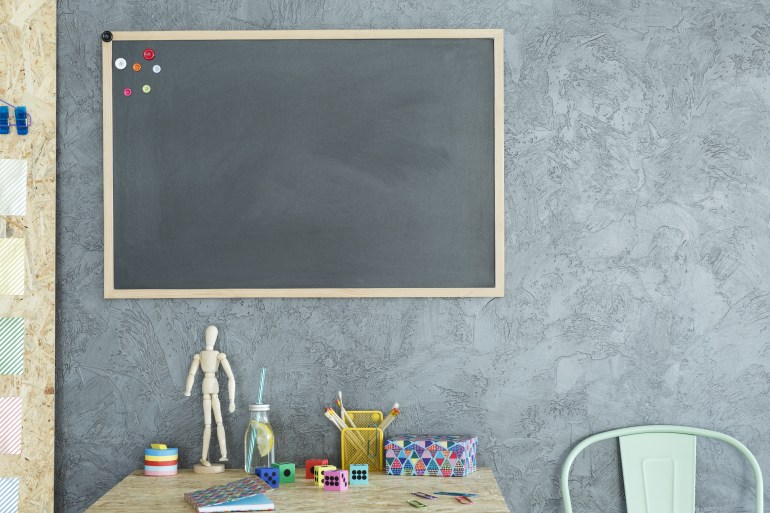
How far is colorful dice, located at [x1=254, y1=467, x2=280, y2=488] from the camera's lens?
75.4 inches

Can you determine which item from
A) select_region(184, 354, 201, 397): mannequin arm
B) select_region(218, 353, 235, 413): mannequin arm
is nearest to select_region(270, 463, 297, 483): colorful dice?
select_region(218, 353, 235, 413): mannequin arm

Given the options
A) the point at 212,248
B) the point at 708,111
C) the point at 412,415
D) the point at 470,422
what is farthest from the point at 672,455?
the point at 212,248

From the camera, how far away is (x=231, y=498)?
1716 mm

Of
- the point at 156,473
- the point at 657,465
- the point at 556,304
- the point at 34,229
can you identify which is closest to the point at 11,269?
the point at 34,229

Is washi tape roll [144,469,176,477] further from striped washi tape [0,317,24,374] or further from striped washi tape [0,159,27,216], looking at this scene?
striped washi tape [0,159,27,216]

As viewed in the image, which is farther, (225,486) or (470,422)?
(470,422)

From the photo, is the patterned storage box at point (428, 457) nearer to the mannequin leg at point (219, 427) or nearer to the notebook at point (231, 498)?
the notebook at point (231, 498)

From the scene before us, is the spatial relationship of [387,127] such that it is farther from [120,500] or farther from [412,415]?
[120,500]

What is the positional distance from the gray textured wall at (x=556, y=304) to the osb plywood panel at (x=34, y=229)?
0.18ft

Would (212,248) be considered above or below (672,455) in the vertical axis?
above

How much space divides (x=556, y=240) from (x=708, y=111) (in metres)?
0.56

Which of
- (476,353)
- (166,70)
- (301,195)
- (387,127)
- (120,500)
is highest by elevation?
(166,70)

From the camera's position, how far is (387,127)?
214 centimetres

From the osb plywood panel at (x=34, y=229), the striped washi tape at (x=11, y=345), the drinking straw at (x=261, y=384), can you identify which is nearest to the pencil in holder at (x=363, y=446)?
the drinking straw at (x=261, y=384)
